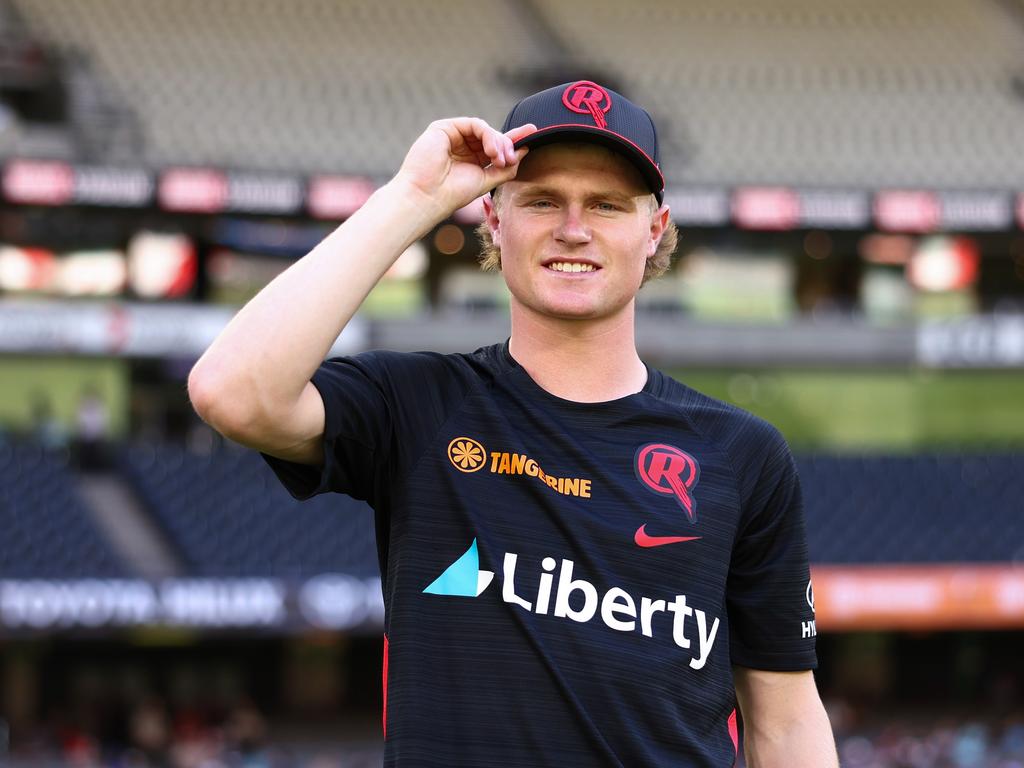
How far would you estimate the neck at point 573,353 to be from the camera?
205 centimetres

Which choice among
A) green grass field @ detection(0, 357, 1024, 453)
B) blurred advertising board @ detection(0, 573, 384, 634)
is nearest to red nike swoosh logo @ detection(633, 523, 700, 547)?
blurred advertising board @ detection(0, 573, 384, 634)

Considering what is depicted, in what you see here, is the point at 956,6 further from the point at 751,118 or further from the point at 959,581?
the point at 959,581

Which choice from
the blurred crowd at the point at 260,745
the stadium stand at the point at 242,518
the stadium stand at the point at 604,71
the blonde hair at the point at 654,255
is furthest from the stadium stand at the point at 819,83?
the blonde hair at the point at 654,255

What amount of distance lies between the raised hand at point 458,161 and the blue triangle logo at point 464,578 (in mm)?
499

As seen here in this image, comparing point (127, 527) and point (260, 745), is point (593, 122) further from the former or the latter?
point (127, 527)

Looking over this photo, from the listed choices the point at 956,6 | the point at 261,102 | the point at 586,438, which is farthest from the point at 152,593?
the point at 956,6

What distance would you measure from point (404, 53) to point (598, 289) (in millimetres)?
19330

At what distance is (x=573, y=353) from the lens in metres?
2.05

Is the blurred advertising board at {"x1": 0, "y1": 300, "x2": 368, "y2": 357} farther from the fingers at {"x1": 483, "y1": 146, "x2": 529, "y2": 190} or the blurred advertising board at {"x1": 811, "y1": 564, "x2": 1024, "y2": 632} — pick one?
the fingers at {"x1": 483, "y1": 146, "x2": 529, "y2": 190}

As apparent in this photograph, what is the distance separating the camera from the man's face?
1.99 metres

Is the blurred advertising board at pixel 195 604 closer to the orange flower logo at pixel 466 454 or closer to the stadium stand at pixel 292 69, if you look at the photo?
the stadium stand at pixel 292 69

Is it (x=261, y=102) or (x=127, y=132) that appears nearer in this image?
(x=127, y=132)

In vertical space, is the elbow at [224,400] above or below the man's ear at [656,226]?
below

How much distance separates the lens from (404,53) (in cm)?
2058
